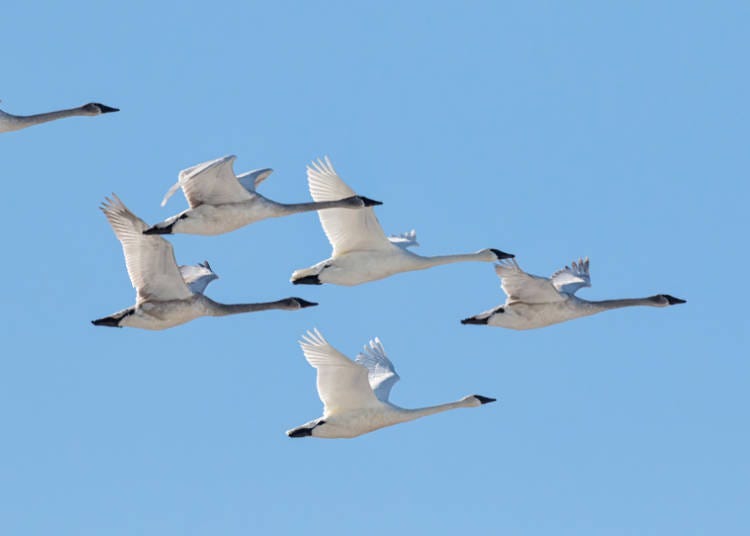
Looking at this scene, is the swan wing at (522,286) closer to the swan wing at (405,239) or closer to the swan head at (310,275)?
the swan wing at (405,239)

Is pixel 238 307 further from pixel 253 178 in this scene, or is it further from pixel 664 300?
pixel 664 300

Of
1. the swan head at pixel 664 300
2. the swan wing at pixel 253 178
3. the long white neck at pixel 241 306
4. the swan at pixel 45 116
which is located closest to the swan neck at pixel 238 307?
the long white neck at pixel 241 306

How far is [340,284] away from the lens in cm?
4556

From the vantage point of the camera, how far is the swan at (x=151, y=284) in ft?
143

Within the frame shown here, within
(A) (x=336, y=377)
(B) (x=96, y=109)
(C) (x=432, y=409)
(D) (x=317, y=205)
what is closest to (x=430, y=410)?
(C) (x=432, y=409)

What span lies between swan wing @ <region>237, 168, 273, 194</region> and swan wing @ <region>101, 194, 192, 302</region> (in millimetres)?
2053

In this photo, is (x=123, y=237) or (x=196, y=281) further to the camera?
(x=196, y=281)

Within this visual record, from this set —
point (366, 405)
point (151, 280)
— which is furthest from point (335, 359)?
point (151, 280)

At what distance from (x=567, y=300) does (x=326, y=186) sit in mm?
5298

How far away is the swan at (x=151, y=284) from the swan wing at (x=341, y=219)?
3.10 m

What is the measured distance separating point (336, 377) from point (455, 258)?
14.0ft

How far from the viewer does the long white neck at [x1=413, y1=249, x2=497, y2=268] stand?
45500mm

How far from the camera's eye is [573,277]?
49.3 metres

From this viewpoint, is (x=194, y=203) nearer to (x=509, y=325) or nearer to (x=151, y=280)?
(x=151, y=280)
